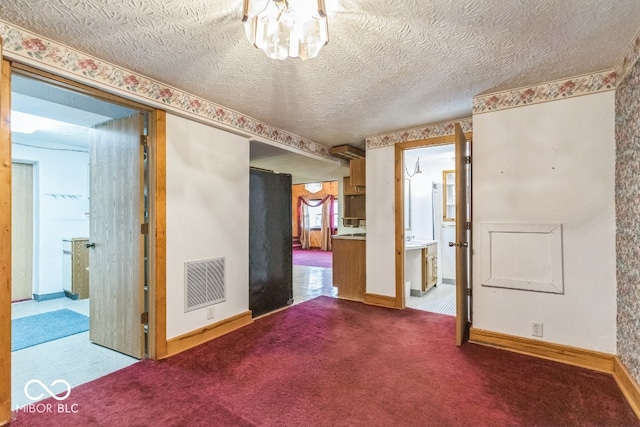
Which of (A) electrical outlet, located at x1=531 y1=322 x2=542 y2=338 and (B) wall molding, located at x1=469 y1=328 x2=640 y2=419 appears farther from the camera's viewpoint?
(A) electrical outlet, located at x1=531 y1=322 x2=542 y2=338

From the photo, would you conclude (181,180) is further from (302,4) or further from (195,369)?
(302,4)

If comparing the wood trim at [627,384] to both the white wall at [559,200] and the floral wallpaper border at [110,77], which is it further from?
the floral wallpaper border at [110,77]

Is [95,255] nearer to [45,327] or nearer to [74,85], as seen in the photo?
[45,327]

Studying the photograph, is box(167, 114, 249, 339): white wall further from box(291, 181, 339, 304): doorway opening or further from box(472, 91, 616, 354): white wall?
box(291, 181, 339, 304): doorway opening

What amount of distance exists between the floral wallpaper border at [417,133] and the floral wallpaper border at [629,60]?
4.11 feet

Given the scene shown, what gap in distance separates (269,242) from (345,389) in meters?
2.19

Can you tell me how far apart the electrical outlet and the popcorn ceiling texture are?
484 millimetres

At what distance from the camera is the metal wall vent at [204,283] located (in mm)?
2823

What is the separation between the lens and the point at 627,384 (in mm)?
2051

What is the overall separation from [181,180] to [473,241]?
110 inches

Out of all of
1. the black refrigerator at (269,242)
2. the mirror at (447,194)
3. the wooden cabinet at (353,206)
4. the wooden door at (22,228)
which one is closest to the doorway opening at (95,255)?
the wooden door at (22,228)

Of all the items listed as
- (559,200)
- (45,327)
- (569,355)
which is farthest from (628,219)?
(45,327)

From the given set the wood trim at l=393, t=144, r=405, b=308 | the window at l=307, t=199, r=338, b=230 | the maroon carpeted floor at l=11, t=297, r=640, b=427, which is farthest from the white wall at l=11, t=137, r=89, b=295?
the window at l=307, t=199, r=338, b=230

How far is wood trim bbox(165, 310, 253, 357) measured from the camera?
268cm
